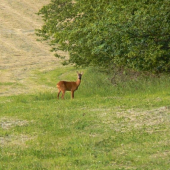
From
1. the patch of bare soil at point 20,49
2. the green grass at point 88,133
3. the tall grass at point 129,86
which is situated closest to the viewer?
the green grass at point 88,133

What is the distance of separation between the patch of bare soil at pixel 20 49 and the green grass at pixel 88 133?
810cm

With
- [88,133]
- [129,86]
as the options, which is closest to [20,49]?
[129,86]

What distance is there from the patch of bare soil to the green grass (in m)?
8.10

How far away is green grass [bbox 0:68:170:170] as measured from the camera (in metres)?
10.6

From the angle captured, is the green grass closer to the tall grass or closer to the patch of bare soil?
the tall grass

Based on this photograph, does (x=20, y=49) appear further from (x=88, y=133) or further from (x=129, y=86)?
(x=88, y=133)

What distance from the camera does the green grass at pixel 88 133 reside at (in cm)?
→ 1060

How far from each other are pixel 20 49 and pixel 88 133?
3505 cm

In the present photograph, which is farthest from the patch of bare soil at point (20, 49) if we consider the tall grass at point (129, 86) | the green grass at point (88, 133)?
the green grass at point (88, 133)

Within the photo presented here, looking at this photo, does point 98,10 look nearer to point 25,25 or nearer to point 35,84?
point 35,84

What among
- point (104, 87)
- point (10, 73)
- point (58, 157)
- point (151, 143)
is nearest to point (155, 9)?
point (151, 143)

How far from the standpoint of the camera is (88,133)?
1362 cm

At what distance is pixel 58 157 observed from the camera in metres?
→ 11.0

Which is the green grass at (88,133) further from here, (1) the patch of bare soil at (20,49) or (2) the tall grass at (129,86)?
(1) the patch of bare soil at (20,49)
